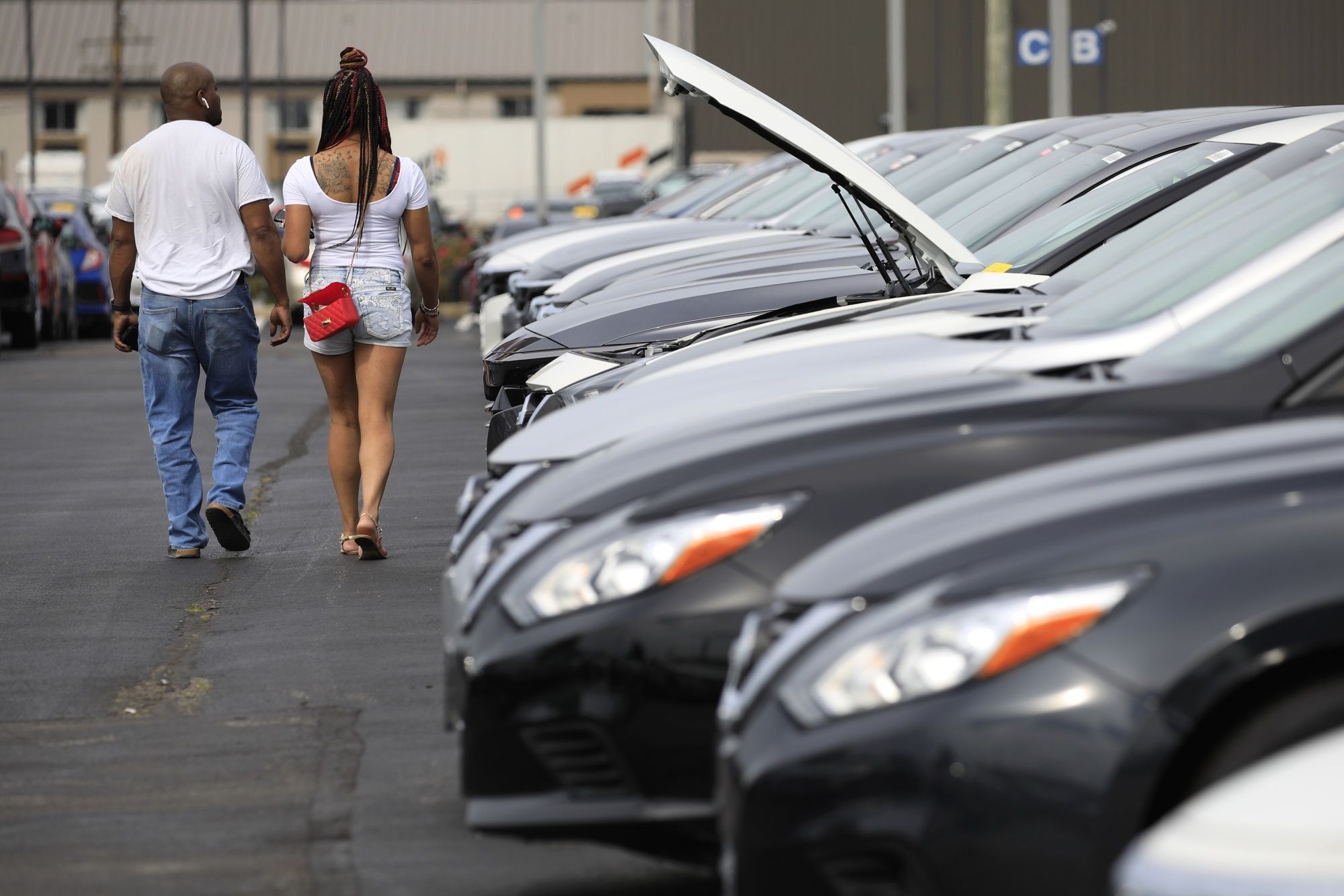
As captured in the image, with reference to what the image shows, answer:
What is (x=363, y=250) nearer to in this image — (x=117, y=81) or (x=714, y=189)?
(x=714, y=189)

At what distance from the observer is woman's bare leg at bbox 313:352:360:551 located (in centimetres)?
805

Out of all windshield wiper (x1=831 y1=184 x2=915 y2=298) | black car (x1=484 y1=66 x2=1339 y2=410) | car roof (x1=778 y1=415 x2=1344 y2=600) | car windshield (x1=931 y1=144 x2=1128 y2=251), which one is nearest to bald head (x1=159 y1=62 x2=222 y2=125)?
black car (x1=484 y1=66 x2=1339 y2=410)

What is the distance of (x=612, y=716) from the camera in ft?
12.3

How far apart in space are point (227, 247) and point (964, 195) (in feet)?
11.2

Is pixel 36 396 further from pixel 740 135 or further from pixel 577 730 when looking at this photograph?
pixel 740 135

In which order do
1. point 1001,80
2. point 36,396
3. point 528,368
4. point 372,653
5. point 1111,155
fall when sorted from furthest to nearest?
point 1001,80 → point 36,396 → point 1111,155 → point 528,368 → point 372,653

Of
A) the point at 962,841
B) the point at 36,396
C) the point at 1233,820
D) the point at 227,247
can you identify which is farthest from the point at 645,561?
the point at 36,396

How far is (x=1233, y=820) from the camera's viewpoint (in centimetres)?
241

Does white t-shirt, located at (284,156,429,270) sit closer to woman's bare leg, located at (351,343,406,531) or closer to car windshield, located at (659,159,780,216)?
woman's bare leg, located at (351,343,406,531)

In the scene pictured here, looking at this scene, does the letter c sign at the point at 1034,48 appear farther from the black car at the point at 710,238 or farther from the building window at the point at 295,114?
the building window at the point at 295,114

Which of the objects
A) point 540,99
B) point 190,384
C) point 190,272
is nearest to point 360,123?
point 190,272

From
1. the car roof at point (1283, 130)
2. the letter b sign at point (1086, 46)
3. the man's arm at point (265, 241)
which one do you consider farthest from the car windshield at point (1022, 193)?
the letter b sign at point (1086, 46)

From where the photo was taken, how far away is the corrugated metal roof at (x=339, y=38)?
76812 mm

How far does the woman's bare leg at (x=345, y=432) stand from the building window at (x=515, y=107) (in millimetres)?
71713
